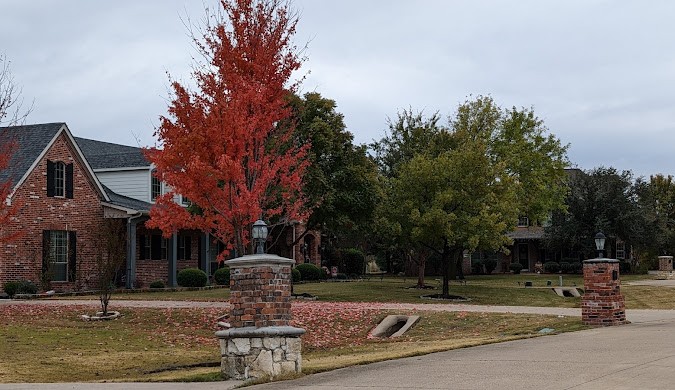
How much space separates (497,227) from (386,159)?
64.1ft

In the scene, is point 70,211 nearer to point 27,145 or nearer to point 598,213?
point 27,145

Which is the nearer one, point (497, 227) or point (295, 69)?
point (295, 69)

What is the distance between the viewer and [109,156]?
44.6m

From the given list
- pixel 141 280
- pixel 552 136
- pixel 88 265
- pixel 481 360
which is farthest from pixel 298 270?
pixel 481 360

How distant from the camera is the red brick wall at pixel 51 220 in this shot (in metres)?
34.7

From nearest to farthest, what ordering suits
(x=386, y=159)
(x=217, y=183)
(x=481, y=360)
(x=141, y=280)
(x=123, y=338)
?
1. (x=481, y=360)
2. (x=123, y=338)
3. (x=217, y=183)
4. (x=141, y=280)
5. (x=386, y=159)

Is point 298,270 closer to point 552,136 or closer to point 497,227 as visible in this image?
point 497,227

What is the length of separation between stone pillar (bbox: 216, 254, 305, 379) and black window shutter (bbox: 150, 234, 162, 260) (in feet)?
95.4

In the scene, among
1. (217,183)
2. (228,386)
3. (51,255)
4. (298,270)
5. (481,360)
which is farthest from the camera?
(298,270)

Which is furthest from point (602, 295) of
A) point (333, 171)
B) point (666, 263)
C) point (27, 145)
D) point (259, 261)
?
point (666, 263)

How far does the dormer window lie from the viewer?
3650 cm

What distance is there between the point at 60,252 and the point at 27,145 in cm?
457

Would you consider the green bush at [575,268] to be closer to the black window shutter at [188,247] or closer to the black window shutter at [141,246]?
the black window shutter at [188,247]

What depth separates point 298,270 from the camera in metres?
45.6
